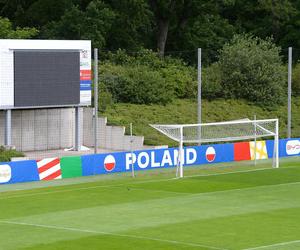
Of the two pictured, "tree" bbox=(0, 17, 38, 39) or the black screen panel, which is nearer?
the black screen panel

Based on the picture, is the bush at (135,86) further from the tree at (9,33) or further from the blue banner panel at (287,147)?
the blue banner panel at (287,147)

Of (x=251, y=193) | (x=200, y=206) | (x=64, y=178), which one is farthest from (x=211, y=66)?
(x=200, y=206)

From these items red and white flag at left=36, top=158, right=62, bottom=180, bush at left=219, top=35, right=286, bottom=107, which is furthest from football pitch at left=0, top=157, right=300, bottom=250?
bush at left=219, top=35, right=286, bottom=107

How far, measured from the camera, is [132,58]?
51.5m

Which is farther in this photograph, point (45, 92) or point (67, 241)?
point (45, 92)

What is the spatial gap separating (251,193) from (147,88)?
1760cm

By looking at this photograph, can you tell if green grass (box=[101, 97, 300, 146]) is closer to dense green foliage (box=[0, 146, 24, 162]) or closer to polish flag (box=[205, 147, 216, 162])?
polish flag (box=[205, 147, 216, 162])

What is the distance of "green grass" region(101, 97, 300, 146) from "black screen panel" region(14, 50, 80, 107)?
3357 millimetres

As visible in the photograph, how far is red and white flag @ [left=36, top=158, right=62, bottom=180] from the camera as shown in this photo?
32.9 meters

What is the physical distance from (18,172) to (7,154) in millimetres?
4039

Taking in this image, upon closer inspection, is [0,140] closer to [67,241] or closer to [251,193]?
[251,193]

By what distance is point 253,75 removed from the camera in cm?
4897

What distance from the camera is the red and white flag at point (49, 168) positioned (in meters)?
32.9

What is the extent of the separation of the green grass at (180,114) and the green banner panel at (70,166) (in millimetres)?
7282
